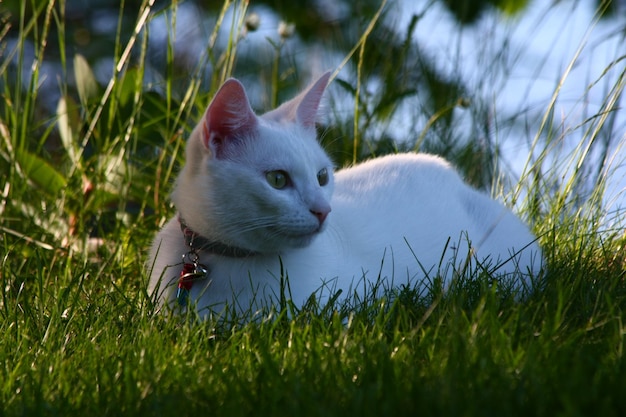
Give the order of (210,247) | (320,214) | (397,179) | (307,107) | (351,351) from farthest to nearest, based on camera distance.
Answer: (397,179)
(307,107)
(210,247)
(320,214)
(351,351)

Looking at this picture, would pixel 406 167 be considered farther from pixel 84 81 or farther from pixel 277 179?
pixel 84 81

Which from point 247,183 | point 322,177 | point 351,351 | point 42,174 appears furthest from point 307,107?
point 42,174

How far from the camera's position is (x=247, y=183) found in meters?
2.01

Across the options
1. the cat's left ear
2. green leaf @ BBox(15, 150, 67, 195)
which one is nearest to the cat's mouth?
the cat's left ear

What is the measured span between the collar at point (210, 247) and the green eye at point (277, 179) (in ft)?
0.62

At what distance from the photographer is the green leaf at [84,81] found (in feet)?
11.0

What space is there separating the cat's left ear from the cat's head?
15 centimetres

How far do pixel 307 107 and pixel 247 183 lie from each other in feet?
1.27

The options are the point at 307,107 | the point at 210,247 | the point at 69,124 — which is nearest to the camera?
the point at 210,247

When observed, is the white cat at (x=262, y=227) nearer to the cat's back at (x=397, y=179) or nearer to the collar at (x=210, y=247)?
the collar at (x=210, y=247)

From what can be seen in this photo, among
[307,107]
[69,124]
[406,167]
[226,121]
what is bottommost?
[226,121]

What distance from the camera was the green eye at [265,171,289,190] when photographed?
204 centimetres

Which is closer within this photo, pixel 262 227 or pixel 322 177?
pixel 262 227

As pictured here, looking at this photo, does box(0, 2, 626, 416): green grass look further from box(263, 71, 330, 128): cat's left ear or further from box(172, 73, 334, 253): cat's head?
box(263, 71, 330, 128): cat's left ear
